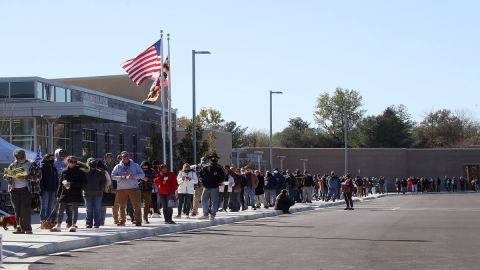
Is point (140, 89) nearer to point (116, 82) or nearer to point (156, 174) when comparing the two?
point (116, 82)

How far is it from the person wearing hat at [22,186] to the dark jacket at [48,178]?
41.3 inches

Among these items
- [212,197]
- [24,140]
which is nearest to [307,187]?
[24,140]

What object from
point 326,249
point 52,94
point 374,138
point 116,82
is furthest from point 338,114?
point 326,249

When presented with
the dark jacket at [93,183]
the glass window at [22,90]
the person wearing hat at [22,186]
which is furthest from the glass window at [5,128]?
the person wearing hat at [22,186]

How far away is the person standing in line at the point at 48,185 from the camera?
71.3 ft

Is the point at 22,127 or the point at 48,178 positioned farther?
the point at 22,127

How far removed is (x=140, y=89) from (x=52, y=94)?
56.0 ft

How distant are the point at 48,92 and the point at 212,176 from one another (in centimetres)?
2591

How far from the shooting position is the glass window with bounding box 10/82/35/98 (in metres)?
49.4

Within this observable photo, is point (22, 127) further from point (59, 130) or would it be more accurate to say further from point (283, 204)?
point (283, 204)

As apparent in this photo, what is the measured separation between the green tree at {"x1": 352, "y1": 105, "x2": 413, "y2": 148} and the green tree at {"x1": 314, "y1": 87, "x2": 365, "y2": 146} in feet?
25.2

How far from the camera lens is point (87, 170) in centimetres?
2266

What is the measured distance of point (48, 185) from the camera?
71.3 ft

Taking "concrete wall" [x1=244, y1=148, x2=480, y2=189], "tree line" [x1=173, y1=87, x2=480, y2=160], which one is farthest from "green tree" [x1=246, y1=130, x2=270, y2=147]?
"concrete wall" [x1=244, y1=148, x2=480, y2=189]
